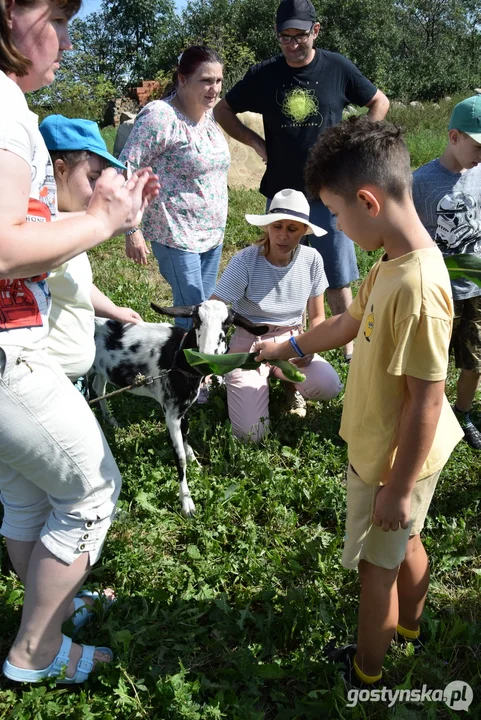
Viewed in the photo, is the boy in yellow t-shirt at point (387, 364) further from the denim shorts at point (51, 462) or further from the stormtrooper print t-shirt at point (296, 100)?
the stormtrooper print t-shirt at point (296, 100)

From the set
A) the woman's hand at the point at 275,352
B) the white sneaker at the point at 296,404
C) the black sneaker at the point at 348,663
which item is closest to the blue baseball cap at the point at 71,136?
the woman's hand at the point at 275,352

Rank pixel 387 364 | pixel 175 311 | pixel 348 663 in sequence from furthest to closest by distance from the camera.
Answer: pixel 175 311
pixel 348 663
pixel 387 364

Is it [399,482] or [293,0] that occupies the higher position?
[293,0]

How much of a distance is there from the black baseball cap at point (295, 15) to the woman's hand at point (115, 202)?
11.1 ft

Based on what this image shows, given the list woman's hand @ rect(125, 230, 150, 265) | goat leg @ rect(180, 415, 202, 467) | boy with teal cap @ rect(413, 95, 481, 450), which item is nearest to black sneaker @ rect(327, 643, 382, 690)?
goat leg @ rect(180, 415, 202, 467)

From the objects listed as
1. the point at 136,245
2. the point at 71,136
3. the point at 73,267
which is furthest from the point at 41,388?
the point at 136,245

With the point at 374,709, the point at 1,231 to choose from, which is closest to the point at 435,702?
the point at 374,709

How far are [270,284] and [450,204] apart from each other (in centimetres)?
133

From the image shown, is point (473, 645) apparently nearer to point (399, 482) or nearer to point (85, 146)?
point (399, 482)

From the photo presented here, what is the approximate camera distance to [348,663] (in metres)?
2.28

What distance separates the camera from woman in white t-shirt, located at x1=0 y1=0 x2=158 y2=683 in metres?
1.47

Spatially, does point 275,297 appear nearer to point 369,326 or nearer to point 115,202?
point 369,326

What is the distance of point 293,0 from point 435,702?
4.74 metres

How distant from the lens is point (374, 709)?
2.19 metres
